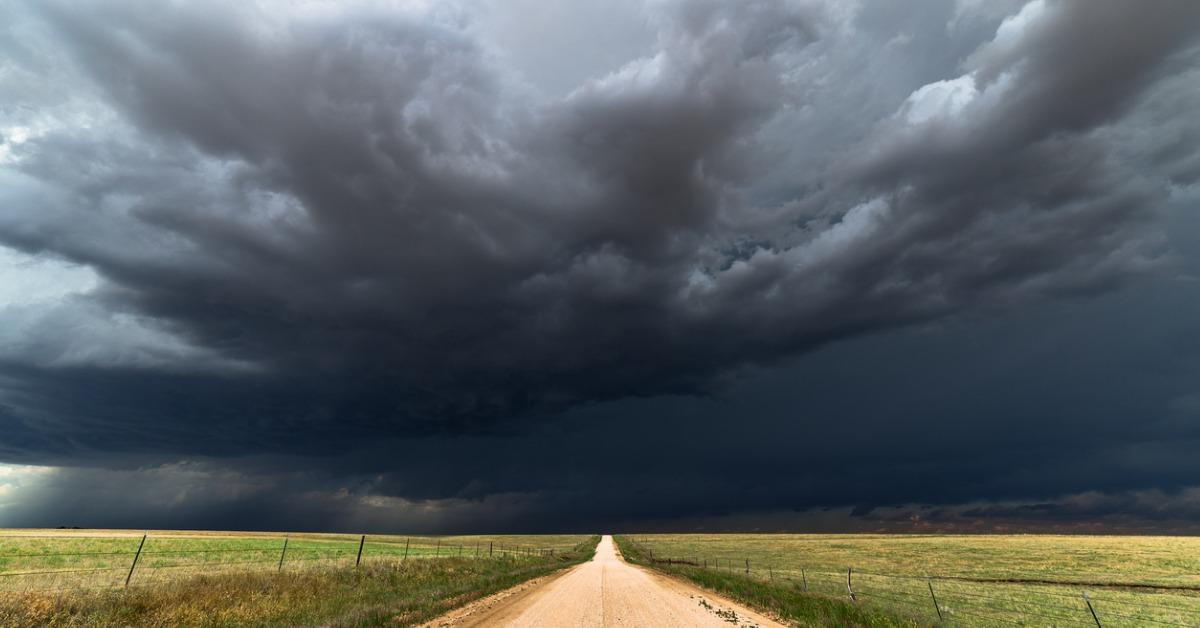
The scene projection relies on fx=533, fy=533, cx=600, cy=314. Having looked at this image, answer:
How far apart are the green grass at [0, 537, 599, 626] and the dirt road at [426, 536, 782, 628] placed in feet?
5.80

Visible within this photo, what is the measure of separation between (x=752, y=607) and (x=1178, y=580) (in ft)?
142

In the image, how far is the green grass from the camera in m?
14.0

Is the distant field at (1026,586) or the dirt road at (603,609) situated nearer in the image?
the dirt road at (603,609)

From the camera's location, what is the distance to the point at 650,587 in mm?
31125

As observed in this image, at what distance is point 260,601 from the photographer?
18.9 metres

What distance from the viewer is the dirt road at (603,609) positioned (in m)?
17.9

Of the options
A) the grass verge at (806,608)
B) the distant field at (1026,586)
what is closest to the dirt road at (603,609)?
the grass verge at (806,608)

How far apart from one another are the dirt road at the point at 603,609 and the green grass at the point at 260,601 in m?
1.77

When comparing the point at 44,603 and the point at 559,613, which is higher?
the point at 44,603

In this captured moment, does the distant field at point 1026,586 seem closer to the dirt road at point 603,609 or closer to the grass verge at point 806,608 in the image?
the grass verge at point 806,608

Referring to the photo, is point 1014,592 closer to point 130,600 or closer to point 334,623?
point 334,623

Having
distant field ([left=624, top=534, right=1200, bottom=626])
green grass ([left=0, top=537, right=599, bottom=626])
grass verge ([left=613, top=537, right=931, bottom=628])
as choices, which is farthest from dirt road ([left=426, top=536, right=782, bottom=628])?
distant field ([left=624, top=534, right=1200, bottom=626])

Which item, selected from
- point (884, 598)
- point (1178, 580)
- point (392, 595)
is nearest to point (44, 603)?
point (392, 595)

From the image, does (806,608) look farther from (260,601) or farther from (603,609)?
(260,601)
